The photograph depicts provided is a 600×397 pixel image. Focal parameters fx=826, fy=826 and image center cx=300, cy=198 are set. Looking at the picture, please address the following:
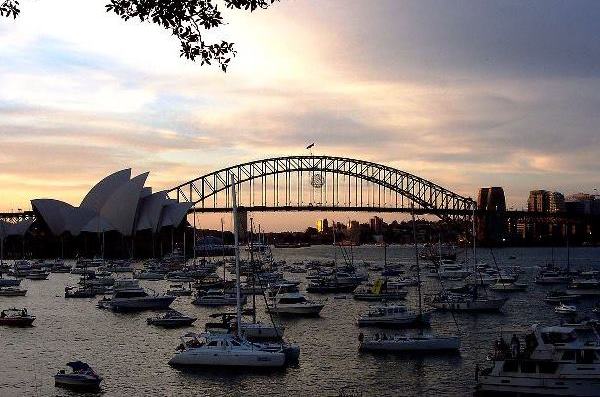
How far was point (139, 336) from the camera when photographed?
51812 mm

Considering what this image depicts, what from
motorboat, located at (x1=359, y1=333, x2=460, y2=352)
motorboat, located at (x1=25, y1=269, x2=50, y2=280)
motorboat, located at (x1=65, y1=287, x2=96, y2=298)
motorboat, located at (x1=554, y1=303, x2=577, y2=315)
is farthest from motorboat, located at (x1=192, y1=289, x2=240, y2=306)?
motorboat, located at (x1=25, y1=269, x2=50, y2=280)

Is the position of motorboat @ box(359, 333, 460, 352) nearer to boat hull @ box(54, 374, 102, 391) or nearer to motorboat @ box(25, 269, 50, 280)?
boat hull @ box(54, 374, 102, 391)

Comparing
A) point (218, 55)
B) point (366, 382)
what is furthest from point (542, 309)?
point (218, 55)

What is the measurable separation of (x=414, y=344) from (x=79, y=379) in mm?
17220

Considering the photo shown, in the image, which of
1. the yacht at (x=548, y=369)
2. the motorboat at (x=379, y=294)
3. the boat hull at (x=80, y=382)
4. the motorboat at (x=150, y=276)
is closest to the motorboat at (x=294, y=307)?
the motorboat at (x=379, y=294)

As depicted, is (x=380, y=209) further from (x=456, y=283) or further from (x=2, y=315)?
(x=2, y=315)

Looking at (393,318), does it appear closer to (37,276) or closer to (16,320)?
(16,320)

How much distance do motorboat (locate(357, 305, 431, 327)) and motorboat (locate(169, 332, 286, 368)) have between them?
16.0 m

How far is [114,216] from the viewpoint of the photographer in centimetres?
16725

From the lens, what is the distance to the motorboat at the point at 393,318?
176 feet

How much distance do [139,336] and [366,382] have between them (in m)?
19.9

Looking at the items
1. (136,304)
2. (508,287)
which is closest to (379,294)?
(508,287)

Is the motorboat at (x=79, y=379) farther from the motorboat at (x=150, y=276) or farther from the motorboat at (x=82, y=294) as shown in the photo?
the motorboat at (x=150, y=276)

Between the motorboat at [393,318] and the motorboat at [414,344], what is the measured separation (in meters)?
9.85
